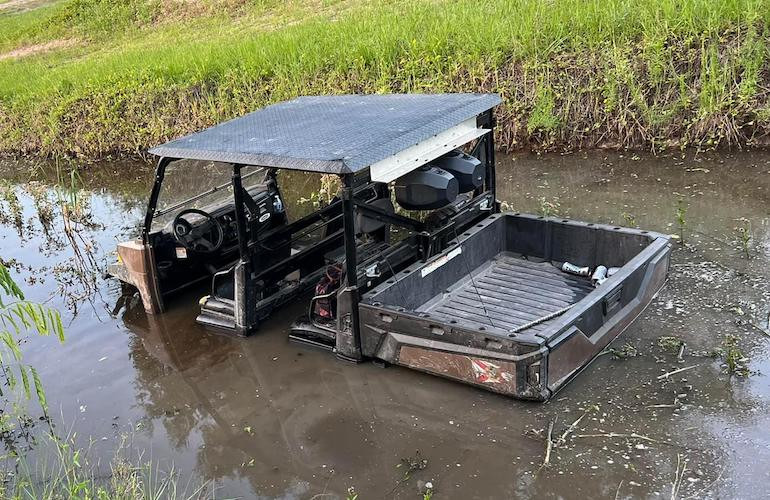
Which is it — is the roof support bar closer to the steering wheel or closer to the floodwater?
the floodwater

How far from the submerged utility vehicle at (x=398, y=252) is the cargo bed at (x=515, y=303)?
0.4 inches

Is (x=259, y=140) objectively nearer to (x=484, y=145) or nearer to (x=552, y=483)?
(x=484, y=145)

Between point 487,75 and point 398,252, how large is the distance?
14.4 feet

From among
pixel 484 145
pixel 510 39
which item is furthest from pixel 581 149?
pixel 484 145

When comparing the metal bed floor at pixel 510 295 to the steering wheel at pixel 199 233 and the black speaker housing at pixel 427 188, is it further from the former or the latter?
the steering wheel at pixel 199 233

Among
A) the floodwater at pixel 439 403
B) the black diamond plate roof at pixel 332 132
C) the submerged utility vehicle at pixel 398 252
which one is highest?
the black diamond plate roof at pixel 332 132

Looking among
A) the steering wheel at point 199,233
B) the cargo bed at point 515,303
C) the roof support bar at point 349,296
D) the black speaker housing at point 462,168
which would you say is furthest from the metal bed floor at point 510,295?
the steering wheel at point 199,233

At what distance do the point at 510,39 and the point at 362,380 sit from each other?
572cm

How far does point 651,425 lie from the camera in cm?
419

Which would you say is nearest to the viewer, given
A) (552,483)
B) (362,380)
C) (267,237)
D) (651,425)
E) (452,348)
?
(552,483)

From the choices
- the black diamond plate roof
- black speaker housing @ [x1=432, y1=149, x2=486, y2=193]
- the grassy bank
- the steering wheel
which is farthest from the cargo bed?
the grassy bank

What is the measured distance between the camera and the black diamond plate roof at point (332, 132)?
15.3ft

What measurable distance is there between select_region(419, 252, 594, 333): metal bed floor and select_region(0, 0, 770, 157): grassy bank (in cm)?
336

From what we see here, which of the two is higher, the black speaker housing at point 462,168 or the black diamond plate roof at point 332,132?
the black diamond plate roof at point 332,132
